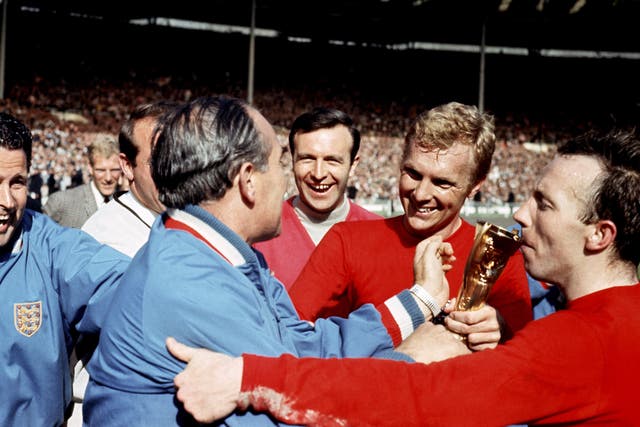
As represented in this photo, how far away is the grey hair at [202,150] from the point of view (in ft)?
5.59

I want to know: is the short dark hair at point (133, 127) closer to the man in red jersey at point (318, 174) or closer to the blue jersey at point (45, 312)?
the man in red jersey at point (318, 174)

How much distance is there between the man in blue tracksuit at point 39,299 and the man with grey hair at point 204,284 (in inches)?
20.8

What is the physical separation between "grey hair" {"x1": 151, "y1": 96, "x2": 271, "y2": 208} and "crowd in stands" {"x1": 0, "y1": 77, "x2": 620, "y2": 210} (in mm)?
15732

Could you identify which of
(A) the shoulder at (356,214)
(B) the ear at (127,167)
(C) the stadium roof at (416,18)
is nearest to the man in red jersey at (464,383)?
(B) the ear at (127,167)

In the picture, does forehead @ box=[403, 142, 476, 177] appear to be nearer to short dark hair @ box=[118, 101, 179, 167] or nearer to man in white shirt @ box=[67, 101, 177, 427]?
man in white shirt @ box=[67, 101, 177, 427]

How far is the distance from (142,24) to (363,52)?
9.57 m

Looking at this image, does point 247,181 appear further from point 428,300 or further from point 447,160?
point 447,160

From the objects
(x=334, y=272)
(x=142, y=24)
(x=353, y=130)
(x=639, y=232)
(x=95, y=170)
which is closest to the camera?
(x=639, y=232)

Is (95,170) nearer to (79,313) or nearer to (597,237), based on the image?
(79,313)

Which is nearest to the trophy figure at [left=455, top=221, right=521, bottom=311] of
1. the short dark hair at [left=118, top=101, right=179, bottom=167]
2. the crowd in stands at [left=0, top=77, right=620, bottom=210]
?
the short dark hair at [left=118, top=101, right=179, bottom=167]

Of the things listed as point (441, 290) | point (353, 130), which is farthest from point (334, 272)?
point (353, 130)

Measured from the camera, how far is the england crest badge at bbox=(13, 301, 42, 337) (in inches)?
88.4

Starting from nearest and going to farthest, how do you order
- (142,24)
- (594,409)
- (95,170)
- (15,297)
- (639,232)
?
(594,409) < (639,232) < (15,297) < (95,170) < (142,24)

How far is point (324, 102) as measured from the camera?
27.6 m
